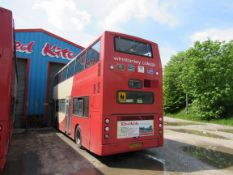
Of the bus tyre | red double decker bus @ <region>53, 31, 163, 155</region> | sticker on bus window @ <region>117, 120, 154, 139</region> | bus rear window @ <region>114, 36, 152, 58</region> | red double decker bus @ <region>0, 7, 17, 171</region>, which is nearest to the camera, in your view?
red double decker bus @ <region>0, 7, 17, 171</region>

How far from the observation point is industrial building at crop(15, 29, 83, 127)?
14998 millimetres

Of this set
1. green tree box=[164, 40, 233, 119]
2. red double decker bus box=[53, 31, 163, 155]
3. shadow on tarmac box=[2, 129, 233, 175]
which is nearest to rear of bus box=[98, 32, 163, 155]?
red double decker bus box=[53, 31, 163, 155]

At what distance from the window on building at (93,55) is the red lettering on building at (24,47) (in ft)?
31.5

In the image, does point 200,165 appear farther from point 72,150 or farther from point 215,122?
point 215,122

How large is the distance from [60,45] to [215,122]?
1524cm

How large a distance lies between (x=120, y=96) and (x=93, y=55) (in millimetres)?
1846

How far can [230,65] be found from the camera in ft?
61.4

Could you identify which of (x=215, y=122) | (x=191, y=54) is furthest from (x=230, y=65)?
(x=215, y=122)

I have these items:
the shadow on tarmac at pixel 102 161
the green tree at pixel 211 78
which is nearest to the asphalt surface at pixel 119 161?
the shadow on tarmac at pixel 102 161

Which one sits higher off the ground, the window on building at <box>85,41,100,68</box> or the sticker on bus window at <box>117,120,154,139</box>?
the window on building at <box>85,41,100,68</box>

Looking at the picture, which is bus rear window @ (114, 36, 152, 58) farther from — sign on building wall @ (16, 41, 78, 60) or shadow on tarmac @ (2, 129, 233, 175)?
sign on building wall @ (16, 41, 78, 60)

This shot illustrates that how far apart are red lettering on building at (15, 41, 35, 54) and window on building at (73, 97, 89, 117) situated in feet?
28.7

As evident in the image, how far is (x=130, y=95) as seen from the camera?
650 centimetres

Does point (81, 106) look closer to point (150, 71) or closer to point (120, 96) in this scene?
point (120, 96)
